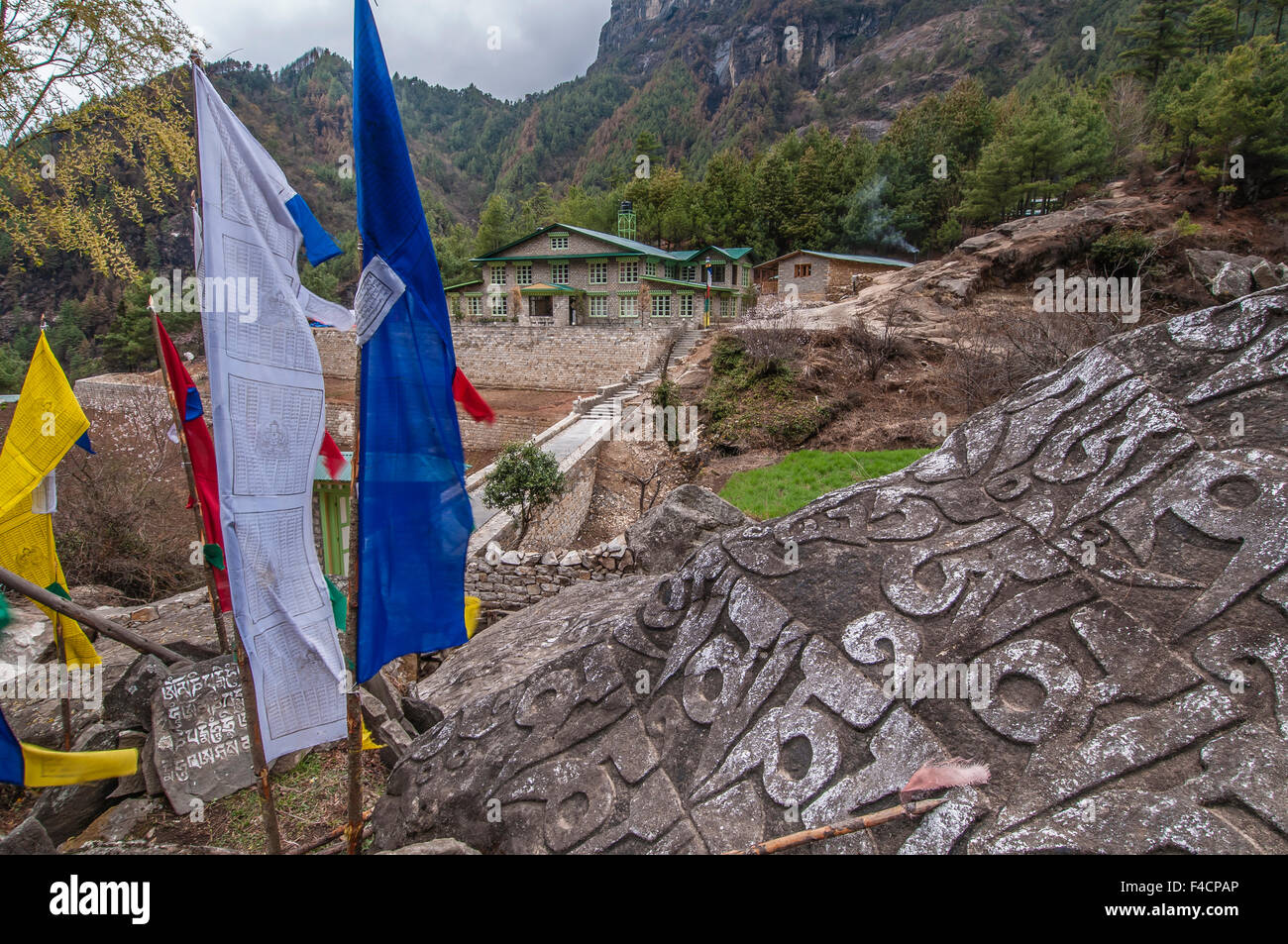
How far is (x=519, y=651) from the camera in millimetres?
6266

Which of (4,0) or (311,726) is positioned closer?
(311,726)

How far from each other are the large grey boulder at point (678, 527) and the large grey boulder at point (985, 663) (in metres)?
4.36

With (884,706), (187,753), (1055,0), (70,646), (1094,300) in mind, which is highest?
(1055,0)

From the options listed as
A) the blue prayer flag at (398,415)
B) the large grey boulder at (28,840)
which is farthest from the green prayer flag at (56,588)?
the blue prayer flag at (398,415)

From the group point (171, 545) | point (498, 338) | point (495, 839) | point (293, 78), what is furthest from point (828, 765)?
point (293, 78)

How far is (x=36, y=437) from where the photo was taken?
445 cm

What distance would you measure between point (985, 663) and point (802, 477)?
386 inches

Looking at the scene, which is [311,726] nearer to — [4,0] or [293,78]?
[4,0]

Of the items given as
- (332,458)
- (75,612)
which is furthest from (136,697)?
(332,458)

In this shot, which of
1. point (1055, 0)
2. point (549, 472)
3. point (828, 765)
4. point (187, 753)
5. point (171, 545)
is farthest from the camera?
point (1055, 0)

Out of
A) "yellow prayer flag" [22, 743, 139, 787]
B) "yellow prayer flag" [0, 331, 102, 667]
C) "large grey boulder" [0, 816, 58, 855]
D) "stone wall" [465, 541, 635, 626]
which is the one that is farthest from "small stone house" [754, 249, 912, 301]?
"large grey boulder" [0, 816, 58, 855]

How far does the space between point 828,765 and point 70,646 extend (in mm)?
5322

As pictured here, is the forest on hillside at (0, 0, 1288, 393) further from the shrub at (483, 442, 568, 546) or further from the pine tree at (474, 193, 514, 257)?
the shrub at (483, 442, 568, 546)

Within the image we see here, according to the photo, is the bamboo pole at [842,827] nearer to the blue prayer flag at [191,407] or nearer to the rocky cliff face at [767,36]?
the blue prayer flag at [191,407]
